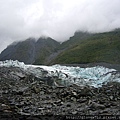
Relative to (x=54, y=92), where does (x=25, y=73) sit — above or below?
above

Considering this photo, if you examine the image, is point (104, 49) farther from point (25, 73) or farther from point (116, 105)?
point (116, 105)

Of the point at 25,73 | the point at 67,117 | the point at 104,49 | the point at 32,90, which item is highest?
the point at 104,49

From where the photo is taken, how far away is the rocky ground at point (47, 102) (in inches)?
670

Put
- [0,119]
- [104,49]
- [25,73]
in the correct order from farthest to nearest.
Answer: [104,49]
[25,73]
[0,119]

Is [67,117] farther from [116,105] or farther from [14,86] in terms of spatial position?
[14,86]

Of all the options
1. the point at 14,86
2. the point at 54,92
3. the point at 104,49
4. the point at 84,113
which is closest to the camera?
the point at 84,113

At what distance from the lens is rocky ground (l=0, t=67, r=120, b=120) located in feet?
55.8

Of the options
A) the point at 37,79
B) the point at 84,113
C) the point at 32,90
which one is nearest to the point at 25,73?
the point at 37,79

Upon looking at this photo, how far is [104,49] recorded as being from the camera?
448 ft

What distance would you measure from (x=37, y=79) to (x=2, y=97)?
10629 mm

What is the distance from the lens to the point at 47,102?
68.5ft

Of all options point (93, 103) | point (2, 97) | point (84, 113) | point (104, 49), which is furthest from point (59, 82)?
point (104, 49)

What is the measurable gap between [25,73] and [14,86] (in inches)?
280

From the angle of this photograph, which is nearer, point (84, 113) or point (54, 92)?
point (84, 113)
